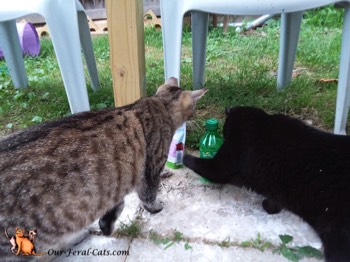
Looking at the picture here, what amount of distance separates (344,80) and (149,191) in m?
1.35

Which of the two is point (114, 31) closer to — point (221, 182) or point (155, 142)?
point (155, 142)

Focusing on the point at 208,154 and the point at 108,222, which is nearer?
the point at 108,222

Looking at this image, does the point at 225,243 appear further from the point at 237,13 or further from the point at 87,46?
the point at 87,46

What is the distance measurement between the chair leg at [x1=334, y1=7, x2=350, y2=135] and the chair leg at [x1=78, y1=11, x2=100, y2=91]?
6.45 feet

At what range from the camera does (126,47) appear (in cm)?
192

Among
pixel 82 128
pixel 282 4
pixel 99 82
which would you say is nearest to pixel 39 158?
pixel 82 128

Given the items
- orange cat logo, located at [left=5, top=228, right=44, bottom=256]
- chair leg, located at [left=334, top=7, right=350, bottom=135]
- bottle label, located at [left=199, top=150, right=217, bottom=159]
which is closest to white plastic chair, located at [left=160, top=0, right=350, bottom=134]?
chair leg, located at [left=334, top=7, right=350, bottom=135]

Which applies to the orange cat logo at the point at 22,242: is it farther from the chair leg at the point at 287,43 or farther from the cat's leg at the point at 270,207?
the chair leg at the point at 287,43

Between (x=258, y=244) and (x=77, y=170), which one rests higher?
(x=77, y=170)

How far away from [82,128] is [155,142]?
0.40 metres

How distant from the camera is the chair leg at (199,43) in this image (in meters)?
2.71

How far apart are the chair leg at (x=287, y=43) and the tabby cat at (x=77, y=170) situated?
160 centimetres

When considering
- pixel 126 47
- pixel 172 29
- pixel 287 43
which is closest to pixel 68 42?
pixel 126 47

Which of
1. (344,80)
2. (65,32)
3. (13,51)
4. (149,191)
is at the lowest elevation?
(149,191)
